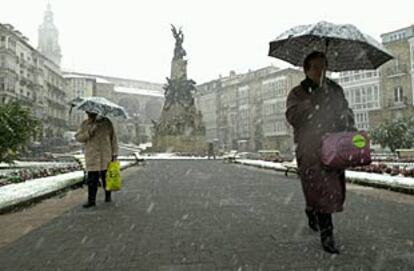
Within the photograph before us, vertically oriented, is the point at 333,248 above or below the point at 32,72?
below

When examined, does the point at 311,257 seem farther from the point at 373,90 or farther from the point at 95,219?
the point at 373,90

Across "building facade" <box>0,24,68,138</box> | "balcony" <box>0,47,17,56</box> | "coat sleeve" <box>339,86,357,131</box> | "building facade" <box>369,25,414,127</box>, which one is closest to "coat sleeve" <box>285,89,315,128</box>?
"coat sleeve" <box>339,86,357,131</box>

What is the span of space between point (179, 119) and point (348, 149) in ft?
155

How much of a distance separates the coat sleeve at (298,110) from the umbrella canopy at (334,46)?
804 mm

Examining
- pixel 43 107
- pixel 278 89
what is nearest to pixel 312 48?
pixel 278 89

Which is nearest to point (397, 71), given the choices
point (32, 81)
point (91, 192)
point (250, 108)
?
point (250, 108)

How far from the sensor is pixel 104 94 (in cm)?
10419

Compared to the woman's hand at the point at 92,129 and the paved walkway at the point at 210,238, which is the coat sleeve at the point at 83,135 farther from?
the paved walkway at the point at 210,238

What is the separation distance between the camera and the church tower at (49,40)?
11806 centimetres

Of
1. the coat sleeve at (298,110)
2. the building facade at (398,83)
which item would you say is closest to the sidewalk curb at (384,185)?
the coat sleeve at (298,110)

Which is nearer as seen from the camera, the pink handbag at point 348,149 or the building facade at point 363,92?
the pink handbag at point 348,149

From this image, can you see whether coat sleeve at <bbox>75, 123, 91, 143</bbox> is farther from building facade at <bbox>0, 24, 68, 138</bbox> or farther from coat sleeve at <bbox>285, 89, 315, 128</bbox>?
building facade at <bbox>0, 24, 68, 138</bbox>

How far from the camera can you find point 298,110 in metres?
4.67

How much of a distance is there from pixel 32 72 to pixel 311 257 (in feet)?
231
